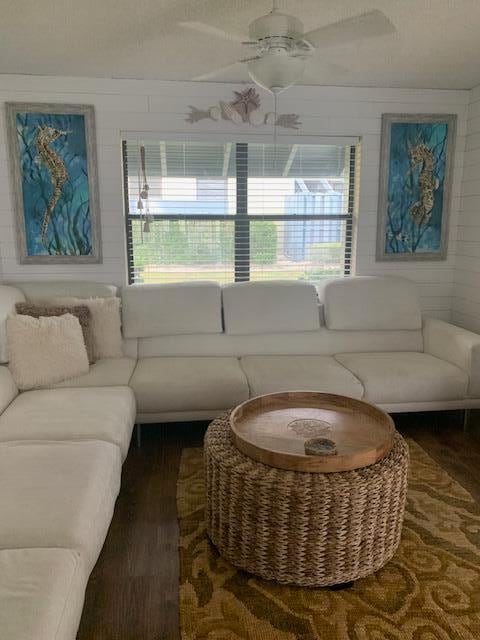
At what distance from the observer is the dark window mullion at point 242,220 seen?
3908mm

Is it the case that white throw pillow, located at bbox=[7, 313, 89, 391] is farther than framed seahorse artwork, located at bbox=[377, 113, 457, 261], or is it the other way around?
framed seahorse artwork, located at bbox=[377, 113, 457, 261]

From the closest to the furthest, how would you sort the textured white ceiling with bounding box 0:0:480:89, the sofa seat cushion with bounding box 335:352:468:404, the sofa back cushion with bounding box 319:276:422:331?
the textured white ceiling with bounding box 0:0:480:89 → the sofa seat cushion with bounding box 335:352:468:404 → the sofa back cushion with bounding box 319:276:422:331

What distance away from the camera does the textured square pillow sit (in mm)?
3129

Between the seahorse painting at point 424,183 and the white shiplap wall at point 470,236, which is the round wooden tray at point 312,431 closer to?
the white shiplap wall at point 470,236

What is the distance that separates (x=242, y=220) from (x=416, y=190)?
146 cm

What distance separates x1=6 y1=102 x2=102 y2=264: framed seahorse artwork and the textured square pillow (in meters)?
0.68

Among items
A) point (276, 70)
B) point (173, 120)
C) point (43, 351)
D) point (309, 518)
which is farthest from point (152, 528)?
point (173, 120)

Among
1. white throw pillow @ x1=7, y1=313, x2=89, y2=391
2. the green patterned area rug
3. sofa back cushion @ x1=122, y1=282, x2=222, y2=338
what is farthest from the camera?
sofa back cushion @ x1=122, y1=282, x2=222, y2=338

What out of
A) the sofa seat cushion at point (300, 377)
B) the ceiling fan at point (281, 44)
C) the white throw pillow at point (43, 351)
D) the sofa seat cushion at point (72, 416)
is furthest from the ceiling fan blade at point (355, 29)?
the white throw pillow at point (43, 351)

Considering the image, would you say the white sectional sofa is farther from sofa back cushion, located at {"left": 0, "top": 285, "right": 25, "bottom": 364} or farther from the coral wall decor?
the coral wall decor

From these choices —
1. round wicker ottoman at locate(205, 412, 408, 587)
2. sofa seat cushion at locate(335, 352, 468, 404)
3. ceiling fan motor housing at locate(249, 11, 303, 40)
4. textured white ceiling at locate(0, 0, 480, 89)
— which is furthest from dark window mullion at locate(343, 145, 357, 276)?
round wicker ottoman at locate(205, 412, 408, 587)

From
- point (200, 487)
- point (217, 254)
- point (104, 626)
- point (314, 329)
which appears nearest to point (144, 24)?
point (217, 254)

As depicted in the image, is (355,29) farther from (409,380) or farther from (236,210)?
(409,380)

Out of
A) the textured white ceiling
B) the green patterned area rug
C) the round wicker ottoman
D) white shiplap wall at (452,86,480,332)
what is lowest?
the green patterned area rug
